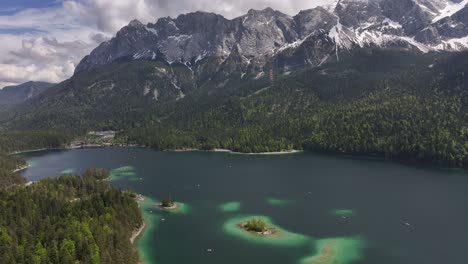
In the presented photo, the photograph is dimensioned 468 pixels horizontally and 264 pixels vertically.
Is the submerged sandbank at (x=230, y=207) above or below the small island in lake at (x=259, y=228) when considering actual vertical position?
above

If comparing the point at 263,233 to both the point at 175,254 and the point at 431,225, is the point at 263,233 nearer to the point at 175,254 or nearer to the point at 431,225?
the point at 175,254

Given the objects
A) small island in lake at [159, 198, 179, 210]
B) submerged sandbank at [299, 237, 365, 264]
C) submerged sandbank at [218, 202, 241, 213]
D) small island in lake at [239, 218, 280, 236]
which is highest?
small island in lake at [159, 198, 179, 210]

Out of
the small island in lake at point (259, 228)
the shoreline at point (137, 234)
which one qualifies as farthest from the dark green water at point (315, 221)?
the small island in lake at point (259, 228)

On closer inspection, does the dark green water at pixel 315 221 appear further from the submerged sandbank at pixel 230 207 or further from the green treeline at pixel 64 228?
the green treeline at pixel 64 228

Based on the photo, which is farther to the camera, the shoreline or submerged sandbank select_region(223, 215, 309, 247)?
the shoreline

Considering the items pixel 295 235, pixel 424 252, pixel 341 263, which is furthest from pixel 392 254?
pixel 295 235

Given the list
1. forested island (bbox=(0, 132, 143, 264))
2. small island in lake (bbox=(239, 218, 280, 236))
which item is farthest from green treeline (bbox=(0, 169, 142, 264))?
small island in lake (bbox=(239, 218, 280, 236))

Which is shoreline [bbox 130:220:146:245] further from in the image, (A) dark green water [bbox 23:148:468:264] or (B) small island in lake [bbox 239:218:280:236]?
(B) small island in lake [bbox 239:218:280:236]

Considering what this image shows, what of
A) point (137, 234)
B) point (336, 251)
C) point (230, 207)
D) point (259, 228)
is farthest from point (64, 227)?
point (336, 251)

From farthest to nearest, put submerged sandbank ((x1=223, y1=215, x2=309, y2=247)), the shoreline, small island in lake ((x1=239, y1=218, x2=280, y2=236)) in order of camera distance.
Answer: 1. small island in lake ((x1=239, y1=218, x2=280, y2=236))
2. the shoreline
3. submerged sandbank ((x1=223, y1=215, x2=309, y2=247))
